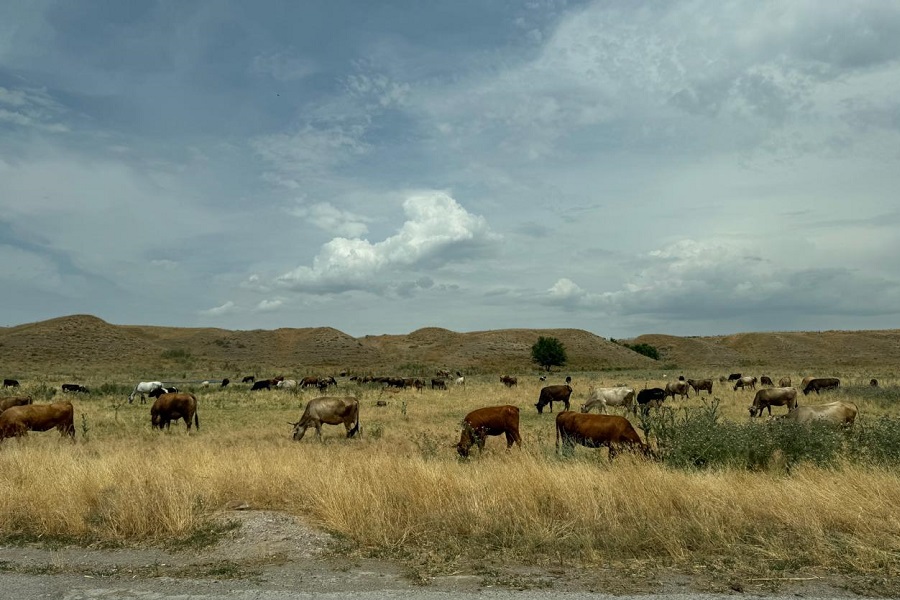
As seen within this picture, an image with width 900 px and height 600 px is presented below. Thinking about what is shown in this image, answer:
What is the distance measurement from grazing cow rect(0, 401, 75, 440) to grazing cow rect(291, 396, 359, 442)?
6584 millimetres

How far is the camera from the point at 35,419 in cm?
1809

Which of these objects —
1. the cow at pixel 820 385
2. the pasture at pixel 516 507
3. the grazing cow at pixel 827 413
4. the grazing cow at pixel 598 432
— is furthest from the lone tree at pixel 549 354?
the pasture at pixel 516 507

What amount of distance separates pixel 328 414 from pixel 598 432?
9.66 m

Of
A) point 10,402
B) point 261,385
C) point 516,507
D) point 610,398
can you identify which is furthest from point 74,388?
point 516,507

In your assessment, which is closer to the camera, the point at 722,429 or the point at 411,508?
the point at 411,508

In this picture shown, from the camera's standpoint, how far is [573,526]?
7246mm

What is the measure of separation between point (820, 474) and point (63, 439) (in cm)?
1880

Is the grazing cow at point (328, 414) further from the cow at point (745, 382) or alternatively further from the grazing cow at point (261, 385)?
the cow at point (745, 382)

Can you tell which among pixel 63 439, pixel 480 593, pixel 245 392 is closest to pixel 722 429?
pixel 480 593

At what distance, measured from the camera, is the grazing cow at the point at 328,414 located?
776 inches

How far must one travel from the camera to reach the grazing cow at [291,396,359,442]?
1972cm

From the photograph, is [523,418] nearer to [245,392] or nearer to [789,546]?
[789,546]

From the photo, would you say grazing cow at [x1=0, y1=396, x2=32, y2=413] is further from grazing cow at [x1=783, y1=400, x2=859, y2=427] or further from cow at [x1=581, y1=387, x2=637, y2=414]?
grazing cow at [x1=783, y1=400, x2=859, y2=427]

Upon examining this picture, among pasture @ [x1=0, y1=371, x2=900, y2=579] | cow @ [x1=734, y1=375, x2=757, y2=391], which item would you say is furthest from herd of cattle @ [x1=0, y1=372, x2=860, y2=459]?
cow @ [x1=734, y1=375, x2=757, y2=391]
